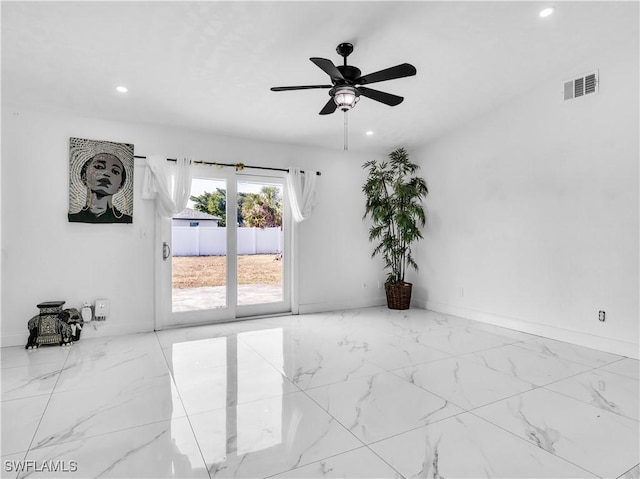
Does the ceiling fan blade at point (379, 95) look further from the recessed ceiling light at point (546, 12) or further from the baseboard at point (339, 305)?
the baseboard at point (339, 305)

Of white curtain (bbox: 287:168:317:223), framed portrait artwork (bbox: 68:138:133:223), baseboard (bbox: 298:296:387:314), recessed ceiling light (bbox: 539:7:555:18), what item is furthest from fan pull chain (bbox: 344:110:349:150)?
framed portrait artwork (bbox: 68:138:133:223)

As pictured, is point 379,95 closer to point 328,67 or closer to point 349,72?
point 349,72

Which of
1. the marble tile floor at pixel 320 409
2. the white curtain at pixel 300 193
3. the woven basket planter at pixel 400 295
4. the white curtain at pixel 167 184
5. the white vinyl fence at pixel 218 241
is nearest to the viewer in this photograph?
the marble tile floor at pixel 320 409

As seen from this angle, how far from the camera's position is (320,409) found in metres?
2.45

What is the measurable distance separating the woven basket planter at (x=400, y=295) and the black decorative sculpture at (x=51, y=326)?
4290 mm

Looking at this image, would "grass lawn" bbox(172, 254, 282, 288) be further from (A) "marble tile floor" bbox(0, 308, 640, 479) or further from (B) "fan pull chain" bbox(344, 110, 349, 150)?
(B) "fan pull chain" bbox(344, 110, 349, 150)

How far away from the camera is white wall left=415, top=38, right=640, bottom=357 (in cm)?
357

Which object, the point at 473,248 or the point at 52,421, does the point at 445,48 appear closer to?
the point at 473,248

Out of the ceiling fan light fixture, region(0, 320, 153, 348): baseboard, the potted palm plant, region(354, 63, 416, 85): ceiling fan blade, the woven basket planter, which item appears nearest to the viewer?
region(354, 63, 416, 85): ceiling fan blade

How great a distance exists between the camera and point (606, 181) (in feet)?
12.1

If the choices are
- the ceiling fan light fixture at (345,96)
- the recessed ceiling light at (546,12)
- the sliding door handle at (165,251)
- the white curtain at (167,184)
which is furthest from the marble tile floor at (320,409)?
the recessed ceiling light at (546,12)

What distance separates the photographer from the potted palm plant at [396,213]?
18.6 ft

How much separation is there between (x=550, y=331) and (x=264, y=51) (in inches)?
168

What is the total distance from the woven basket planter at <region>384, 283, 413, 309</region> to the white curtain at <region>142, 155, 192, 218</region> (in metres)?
3.39
